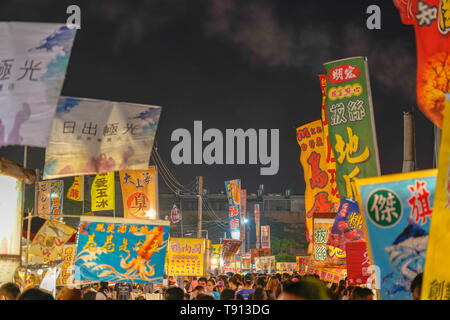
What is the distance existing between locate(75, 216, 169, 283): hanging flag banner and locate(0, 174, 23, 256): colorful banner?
7.73ft

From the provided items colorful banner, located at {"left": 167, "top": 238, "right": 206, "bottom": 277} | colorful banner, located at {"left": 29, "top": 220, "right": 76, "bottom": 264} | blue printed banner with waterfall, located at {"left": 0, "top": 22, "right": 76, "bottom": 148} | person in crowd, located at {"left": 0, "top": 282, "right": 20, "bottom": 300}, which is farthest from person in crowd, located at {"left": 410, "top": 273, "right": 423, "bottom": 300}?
colorful banner, located at {"left": 167, "top": 238, "right": 206, "bottom": 277}

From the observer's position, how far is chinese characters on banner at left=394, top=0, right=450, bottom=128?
7398 mm

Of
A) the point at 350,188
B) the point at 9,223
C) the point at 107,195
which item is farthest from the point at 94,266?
the point at 107,195

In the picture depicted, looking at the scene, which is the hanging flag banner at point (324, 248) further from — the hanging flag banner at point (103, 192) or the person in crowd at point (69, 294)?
the person in crowd at point (69, 294)

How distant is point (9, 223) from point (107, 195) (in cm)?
1234

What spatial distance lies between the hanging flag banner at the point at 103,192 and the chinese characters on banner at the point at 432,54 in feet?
51.0

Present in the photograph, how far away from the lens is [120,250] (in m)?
11.9

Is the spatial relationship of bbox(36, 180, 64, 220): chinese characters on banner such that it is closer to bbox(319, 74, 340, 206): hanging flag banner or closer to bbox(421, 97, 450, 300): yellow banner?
bbox(319, 74, 340, 206): hanging flag banner

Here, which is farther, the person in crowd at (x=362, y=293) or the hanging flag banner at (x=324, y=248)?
the hanging flag banner at (x=324, y=248)

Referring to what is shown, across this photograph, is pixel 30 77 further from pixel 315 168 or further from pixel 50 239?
pixel 315 168

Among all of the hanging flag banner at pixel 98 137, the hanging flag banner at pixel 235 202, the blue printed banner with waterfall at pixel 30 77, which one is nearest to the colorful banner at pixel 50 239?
the hanging flag banner at pixel 98 137

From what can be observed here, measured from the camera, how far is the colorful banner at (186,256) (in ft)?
66.7

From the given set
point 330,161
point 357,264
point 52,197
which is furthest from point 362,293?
point 52,197

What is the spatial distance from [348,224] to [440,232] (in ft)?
29.9
